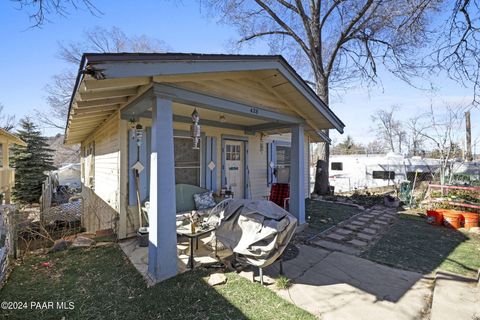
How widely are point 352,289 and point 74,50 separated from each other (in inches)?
747

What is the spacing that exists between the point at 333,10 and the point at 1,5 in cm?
1285

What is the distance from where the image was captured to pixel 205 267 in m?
3.76

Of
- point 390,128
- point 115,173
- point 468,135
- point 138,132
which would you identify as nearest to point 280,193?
point 138,132

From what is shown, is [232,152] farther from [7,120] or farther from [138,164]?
[7,120]

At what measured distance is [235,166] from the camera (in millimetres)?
7402

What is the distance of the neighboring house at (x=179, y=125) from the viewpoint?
3266 mm

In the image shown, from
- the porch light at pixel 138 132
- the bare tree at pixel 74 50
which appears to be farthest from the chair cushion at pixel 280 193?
the bare tree at pixel 74 50

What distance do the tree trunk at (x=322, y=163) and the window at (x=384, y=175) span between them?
6.93 metres

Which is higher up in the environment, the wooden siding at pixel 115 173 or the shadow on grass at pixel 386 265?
the wooden siding at pixel 115 173

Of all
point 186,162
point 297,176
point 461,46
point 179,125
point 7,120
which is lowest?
point 297,176

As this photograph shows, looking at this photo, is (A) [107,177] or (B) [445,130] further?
(B) [445,130]

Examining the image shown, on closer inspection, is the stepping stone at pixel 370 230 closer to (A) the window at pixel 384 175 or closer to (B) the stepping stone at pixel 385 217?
(B) the stepping stone at pixel 385 217

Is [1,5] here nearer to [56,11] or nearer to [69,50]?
[56,11]

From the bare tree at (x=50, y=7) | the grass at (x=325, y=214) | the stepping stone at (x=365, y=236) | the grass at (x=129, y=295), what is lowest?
the stepping stone at (x=365, y=236)
